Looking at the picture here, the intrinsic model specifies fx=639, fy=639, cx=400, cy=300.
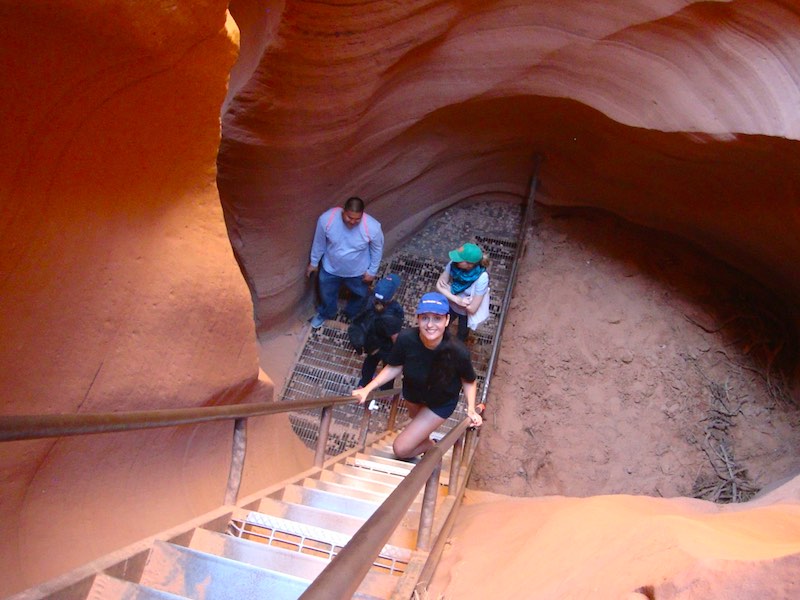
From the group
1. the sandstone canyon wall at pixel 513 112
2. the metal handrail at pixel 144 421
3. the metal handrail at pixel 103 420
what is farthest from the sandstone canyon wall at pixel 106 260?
the sandstone canyon wall at pixel 513 112

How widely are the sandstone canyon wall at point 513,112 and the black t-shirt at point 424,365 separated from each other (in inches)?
95.2

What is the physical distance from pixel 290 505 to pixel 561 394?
15.8 ft

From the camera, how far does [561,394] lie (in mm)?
7078

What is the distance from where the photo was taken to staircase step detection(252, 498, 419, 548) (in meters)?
2.75

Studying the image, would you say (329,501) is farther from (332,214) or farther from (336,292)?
(336,292)

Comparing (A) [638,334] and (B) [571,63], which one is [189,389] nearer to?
(B) [571,63]

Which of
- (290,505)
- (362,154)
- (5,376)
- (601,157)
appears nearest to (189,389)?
(290,505)

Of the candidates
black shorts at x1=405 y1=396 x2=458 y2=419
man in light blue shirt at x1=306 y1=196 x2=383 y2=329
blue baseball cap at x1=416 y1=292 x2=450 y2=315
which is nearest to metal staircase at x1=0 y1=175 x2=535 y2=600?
black shorts at x1=405 y1=396 x2=458 y2=419

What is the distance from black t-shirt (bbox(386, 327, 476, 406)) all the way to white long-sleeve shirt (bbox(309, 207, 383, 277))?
2.58 meters

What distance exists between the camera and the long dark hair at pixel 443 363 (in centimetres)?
363

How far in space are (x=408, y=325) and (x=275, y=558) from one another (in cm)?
507

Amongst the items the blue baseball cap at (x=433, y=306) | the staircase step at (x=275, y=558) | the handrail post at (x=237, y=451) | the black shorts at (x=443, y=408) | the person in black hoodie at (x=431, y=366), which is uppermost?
the blue baseball cap at (x=433, y=306)

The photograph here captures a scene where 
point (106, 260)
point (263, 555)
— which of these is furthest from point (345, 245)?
point (263, 555)

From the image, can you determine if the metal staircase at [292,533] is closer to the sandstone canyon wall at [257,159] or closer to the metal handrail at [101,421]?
the metal handrail at [101,421]
